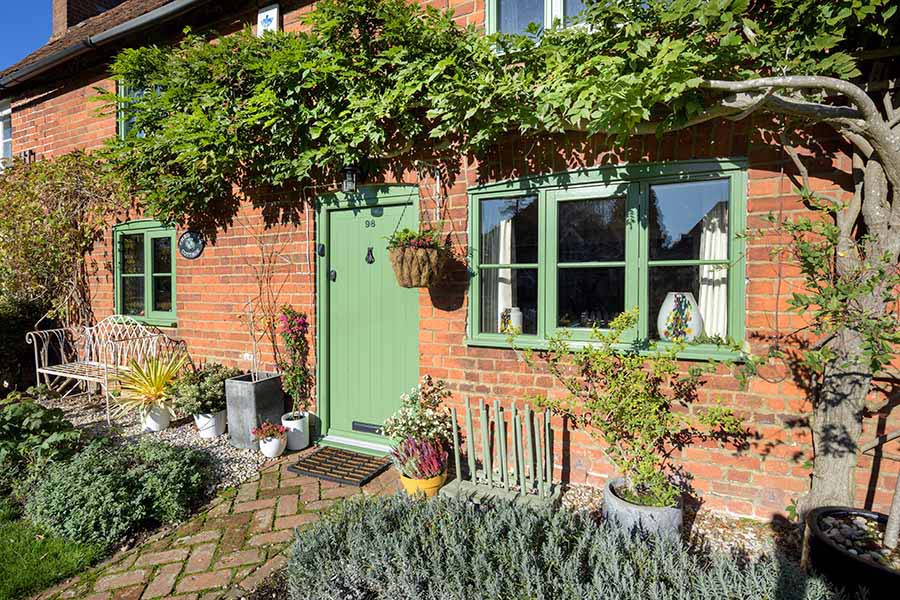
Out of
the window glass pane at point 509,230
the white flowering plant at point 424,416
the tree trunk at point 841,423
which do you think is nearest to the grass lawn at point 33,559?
the white flowering plant at point 424,416

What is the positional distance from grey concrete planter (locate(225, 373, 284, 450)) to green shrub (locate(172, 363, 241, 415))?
22 centimetres

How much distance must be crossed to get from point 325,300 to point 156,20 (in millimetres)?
3998

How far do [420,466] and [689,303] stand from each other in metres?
2.24

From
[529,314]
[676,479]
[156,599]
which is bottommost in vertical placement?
[156,599]

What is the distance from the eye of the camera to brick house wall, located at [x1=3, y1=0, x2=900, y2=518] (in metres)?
2.99

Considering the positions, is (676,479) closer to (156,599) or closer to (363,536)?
(363,536)

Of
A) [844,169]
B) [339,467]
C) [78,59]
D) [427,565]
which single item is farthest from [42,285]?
[844,169]

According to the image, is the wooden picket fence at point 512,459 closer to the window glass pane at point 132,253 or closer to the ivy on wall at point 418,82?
the ivy on wall at point 418,82

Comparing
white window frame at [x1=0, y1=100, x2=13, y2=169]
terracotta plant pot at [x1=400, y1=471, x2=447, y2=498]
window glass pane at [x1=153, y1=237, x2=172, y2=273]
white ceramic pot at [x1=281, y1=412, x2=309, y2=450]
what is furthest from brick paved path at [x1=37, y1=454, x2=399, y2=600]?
white window frame at [x1=0, y1=100, x2=13, y2=169]

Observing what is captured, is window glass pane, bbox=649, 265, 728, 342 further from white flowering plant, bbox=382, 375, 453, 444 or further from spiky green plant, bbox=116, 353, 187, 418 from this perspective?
spiky green plant, bbox=116, 353, 187, 418

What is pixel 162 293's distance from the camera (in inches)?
242

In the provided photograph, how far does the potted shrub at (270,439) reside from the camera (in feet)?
14.5

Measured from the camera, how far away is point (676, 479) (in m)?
3.36

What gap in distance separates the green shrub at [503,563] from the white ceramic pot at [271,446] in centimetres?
212
